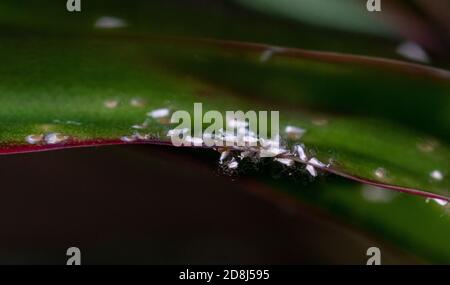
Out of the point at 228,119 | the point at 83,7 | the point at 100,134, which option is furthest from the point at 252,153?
the point at 83,7

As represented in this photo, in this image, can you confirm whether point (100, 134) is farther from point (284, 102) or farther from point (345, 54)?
point (345, 54)

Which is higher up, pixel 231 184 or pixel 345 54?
pixel 345 54

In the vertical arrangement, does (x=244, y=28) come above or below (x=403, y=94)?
above

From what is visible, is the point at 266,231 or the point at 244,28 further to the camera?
the point at 266,231

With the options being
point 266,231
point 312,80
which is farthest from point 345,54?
point 266,231
